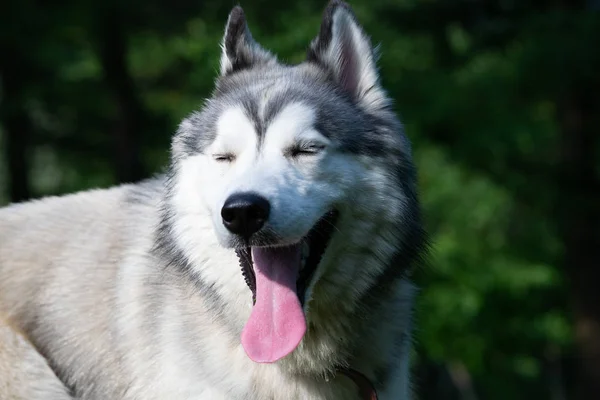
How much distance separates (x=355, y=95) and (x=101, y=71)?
12356 mm

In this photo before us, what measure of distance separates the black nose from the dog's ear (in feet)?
3.72

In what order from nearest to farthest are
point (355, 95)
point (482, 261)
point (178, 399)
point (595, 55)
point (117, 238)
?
point (178, 399)
point (355, 95)
point (117, 238)
point (595, 55)
point (482, 261)

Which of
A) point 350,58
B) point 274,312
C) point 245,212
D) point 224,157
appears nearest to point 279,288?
point 274,312

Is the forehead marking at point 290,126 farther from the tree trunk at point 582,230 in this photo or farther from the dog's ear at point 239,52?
the tree trunk at point 582,230

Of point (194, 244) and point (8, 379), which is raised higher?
point (194, 244)

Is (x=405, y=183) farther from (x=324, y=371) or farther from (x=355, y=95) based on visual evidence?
(x=324, y=371)

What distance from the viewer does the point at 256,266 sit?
3.91 metres

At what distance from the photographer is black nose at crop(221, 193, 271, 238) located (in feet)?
11.7

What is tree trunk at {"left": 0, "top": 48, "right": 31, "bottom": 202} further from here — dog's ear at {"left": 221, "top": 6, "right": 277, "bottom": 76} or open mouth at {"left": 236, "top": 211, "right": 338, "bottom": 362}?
open mouth at {"left": 236, "top": 211, "right": 338, "bottom": 362}

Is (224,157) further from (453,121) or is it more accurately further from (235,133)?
(453,121)

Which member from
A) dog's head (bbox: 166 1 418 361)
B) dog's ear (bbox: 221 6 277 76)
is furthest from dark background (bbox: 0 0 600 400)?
dog's head (bbox: 166 1 418 361)

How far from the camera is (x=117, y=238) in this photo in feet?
15.5

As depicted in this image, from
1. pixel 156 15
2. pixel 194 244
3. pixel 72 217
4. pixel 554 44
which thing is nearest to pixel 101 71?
pixel 156 15

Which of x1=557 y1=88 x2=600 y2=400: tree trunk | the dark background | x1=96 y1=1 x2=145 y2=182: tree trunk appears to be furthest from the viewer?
x1=96 y1=1 x2=145 y2=182: tree trunk
